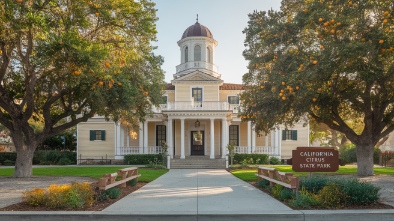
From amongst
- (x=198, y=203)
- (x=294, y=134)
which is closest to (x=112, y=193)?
(x=198, y=203)

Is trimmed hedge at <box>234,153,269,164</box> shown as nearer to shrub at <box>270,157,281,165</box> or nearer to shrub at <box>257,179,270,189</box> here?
shrub at <box>270,157,281,165</box>

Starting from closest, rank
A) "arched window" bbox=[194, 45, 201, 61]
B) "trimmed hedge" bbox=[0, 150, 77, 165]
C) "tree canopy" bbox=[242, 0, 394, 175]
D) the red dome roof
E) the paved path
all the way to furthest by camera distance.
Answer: the paved path < "tree canopy" bbox=[242, 0, 394, 175] < "trimmed hedge" bbox=[0, 150, 77, 165] < "arched window" bbox=[194, 45, 201, 61] < the red dome roof

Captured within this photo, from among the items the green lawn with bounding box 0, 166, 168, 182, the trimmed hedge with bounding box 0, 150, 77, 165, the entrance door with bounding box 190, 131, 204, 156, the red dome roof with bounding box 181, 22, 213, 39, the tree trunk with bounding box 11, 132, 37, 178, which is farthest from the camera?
the red dome roof with bounding box 181, 22, 213, 39

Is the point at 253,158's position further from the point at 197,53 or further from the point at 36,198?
the point at 36,198

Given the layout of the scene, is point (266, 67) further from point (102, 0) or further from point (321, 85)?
point (102, 0)

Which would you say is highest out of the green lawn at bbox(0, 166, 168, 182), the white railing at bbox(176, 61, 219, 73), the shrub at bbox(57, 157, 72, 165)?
the white railing at bbox(176, 61, 219, 73)

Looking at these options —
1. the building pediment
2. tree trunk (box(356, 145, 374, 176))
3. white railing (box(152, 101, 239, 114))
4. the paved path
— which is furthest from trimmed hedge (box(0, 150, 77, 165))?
tree trunk (box(356, 145, 374, 176))

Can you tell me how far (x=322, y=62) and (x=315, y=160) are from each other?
4.44m

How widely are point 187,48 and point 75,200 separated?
3146 centimetres

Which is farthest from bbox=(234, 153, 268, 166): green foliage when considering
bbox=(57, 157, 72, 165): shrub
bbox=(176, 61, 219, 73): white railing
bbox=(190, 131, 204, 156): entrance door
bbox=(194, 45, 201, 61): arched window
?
bbox=(57, 157, 72, 165): shrub

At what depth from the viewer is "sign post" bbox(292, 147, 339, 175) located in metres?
11.2

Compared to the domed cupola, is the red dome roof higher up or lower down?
higher up

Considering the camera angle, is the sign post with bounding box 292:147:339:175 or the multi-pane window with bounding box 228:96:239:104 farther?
the multi-pane window with bounding box 228:96:239:104

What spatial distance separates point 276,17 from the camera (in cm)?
1828
